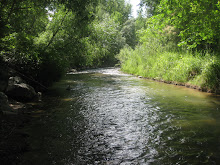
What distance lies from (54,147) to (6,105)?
11.9 ft

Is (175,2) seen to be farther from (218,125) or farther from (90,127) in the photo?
(90,127)

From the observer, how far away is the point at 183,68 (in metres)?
14.5

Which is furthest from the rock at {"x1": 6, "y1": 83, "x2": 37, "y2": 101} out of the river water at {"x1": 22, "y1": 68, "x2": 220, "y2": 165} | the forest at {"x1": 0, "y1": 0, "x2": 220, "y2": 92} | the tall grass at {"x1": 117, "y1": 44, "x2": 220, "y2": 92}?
the tall grass at {"x1": 117, "y1": 44, "x2": 220, "y2": 92}

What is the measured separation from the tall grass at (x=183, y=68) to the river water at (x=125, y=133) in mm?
3248

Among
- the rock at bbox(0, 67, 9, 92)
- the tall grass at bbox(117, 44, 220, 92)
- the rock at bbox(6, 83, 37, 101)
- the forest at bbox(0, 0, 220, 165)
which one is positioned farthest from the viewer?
the tall grass at bbox(117, 44, 220, 92)

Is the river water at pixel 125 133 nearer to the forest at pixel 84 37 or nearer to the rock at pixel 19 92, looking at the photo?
the rock at pixel 19 92

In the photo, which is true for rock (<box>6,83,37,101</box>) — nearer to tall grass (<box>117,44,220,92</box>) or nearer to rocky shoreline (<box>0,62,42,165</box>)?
rocky shoreline (<box>0,62,42,165</box>)

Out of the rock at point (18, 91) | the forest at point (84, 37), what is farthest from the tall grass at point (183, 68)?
the rock at point (18, 91)

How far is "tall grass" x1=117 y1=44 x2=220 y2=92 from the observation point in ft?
38.5

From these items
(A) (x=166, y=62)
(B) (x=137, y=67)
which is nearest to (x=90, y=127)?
(A) (x=166, y=62)

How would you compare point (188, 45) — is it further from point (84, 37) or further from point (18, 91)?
point (18, 91)

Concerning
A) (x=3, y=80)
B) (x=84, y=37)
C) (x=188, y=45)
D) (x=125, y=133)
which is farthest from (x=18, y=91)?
(x=188, y=45)

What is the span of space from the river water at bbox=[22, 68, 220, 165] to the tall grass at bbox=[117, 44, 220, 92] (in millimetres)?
3248

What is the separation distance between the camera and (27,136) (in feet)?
17.2
